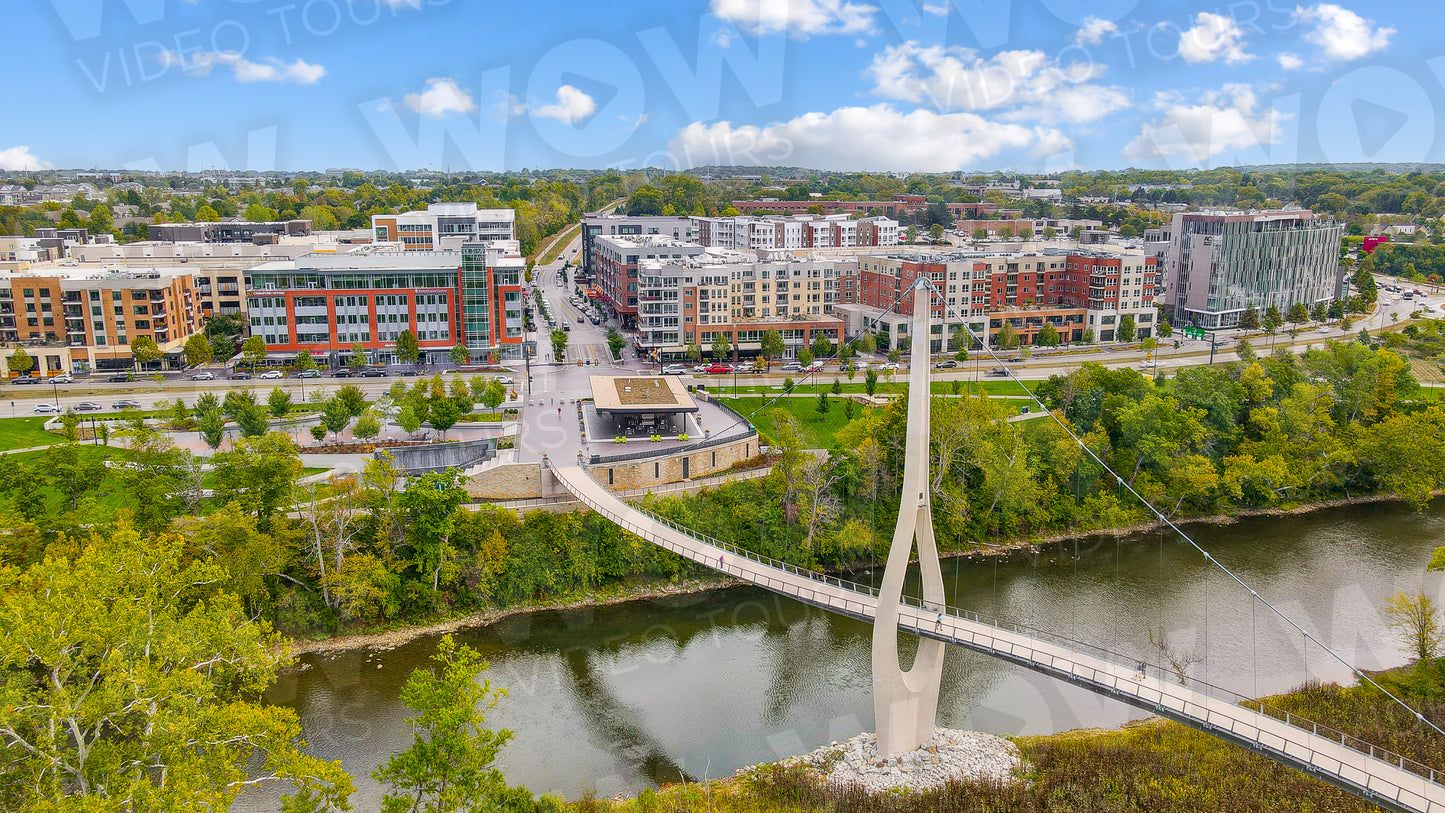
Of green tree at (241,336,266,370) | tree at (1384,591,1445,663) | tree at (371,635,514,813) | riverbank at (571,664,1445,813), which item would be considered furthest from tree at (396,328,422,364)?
tree at (1384,591,1445,663)

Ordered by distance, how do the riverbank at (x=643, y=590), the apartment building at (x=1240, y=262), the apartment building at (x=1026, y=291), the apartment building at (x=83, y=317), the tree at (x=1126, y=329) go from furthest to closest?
the apartment building at (x=1240, y=262), the tree at (x=1126, y=329), the apartment building at (x=1026, y=291), the apartment building at (x=83, y=317), the riverbank at (x=643, y=590)

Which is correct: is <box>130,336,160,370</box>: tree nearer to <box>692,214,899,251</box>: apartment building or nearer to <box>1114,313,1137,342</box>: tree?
<box>692,214,899,251</box>: apartment building

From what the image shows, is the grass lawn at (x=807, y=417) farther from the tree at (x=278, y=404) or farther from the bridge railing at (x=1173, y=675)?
the tree at (x=278, y=404)

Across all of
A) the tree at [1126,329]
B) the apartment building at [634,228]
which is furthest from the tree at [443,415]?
the apartment building at [634,228]

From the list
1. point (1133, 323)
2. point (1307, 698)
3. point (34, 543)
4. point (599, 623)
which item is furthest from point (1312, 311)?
point (34, 543)

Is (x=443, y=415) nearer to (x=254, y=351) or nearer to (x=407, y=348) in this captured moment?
(x=407, y=348)

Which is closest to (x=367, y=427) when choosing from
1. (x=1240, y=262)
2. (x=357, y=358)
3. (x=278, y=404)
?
(x=278, y=404)
